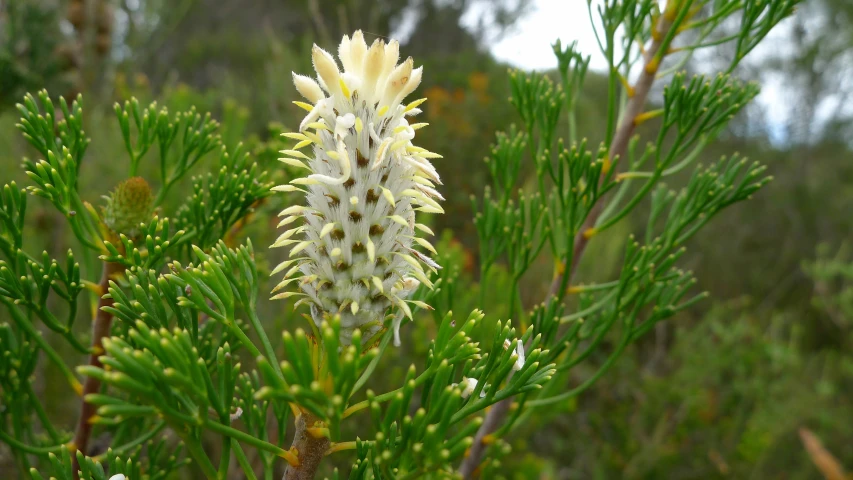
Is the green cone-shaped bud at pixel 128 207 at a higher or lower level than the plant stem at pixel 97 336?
higher

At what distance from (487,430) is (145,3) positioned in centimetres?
366

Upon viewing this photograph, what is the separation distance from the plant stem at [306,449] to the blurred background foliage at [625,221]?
2.33 ft

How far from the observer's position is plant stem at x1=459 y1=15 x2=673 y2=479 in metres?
1.56

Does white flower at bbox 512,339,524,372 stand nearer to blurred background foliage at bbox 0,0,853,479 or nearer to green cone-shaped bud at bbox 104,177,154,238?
blurred background foliage at bbox 0,0,853,479

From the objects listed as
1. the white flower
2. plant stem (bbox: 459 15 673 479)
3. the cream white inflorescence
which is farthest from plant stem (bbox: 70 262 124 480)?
plant stem (bbox: 459 15 673 479)

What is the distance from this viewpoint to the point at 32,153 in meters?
3.52

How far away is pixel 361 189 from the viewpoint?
2.71 feet

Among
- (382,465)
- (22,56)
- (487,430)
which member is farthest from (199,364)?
(22,56)

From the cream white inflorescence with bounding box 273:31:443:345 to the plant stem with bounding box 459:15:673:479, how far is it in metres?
0.78

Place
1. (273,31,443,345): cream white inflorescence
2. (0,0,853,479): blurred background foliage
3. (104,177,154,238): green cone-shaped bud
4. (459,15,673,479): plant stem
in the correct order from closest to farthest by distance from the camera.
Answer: (273,31,443,345): cream white inflorescence
(104,177,154,238): green cone-shaped bud
(459,15,673,479): plant stem
(0,0,853,479): blurred background foliage

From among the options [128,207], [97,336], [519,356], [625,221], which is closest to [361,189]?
[519,356]

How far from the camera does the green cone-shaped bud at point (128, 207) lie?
3.61 ft

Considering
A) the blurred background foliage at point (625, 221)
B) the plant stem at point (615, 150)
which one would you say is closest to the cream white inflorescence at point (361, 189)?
the blurred background foliage at point (625, 221)

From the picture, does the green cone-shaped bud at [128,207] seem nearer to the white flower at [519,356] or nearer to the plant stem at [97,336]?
the plant stem at [97,336]
